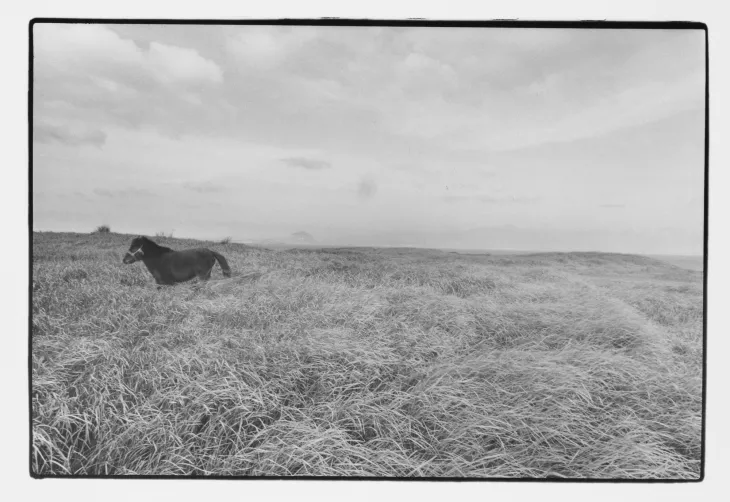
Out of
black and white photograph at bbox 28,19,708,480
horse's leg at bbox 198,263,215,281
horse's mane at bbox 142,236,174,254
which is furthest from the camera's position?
horse's leg at bbox 198,263,215,281

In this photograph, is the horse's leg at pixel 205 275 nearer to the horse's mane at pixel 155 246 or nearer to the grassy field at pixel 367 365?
the grassy field at pixel 367 365

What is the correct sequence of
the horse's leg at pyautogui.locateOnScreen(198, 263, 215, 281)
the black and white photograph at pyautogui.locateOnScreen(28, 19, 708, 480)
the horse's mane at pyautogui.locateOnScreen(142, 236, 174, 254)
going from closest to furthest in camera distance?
the black and white photograph at pyautogui.locateOnScreen(28, 19, 708, 480) → the horse's mane at pyautogui.locateOnScreen(142, 236, 174, 254) → the horse's leg at pyautogui.locateOnScreen(198, 263, 215, 281)

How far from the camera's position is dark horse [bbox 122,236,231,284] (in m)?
2.62

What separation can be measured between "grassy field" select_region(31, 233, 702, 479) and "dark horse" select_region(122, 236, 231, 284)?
2.6 inches

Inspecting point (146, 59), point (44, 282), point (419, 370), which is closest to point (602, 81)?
point (419, 370)

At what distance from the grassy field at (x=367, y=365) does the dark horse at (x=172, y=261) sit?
2.6 inches

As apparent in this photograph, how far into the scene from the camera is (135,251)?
2650 millimetres

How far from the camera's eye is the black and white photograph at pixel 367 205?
94.0 inches

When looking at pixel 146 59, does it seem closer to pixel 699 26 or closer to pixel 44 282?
pixel 44 282

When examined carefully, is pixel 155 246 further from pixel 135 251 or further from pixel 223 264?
pixel 223 264

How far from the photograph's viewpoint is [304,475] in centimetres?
211

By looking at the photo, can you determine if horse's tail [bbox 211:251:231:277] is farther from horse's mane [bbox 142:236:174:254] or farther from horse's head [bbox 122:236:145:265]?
horse's head [bbox 122:236:145:265]

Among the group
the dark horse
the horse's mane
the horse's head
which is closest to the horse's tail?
the dark horse

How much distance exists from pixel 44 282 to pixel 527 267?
138 inches
